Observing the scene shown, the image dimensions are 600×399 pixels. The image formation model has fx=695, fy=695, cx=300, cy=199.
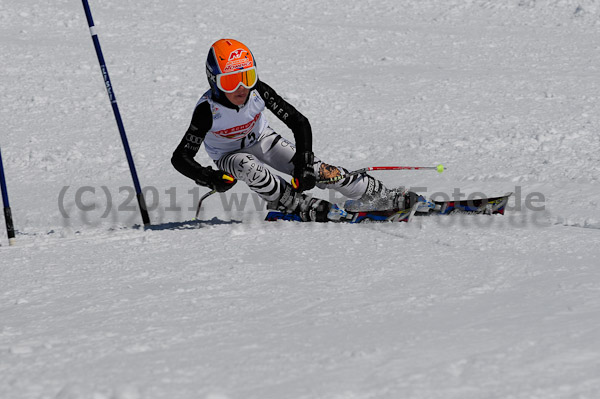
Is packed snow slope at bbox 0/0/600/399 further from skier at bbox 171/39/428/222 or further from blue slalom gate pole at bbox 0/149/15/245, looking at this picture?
skier at bbox 171/39/428/222

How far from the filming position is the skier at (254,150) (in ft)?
17.8

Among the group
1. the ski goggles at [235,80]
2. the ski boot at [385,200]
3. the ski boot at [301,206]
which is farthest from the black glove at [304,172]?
the ski goggles at [235,80]

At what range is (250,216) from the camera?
6578 millimetres

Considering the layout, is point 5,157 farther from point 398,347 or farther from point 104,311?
point 398,347

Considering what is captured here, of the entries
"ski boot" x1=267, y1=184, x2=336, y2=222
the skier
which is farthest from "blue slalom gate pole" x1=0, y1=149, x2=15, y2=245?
"ski boot" x1=267, y1=184, x2=336, y2=222

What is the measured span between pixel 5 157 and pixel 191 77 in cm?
340

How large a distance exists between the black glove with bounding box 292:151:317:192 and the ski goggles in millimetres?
741

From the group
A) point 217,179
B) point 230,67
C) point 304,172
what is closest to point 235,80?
point 230,67

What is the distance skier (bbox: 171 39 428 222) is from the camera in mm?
5422

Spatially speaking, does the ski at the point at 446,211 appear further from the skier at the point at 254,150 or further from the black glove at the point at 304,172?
the black glove at the point at 304,172

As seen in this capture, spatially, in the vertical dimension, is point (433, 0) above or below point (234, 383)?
above

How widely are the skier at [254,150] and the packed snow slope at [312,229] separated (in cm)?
42

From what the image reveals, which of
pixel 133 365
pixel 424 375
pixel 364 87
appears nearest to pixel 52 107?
pixel 364 87

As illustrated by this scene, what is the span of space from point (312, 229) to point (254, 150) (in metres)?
1.13
